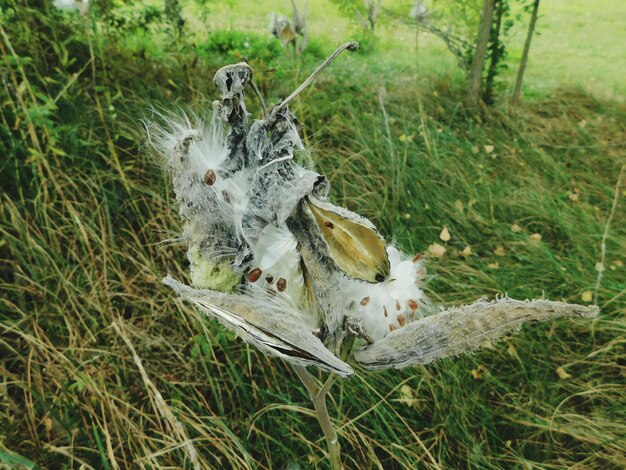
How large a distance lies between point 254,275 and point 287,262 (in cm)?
3

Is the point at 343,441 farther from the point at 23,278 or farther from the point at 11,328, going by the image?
the point at 23,278

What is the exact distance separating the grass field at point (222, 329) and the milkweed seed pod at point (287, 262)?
1.16 feet

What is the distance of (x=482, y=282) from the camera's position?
4.42ft

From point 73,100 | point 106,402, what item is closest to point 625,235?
point 106,402

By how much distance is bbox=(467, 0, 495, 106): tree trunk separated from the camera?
2230 mm

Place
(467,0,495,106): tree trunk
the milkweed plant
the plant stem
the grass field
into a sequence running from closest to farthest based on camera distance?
the milkweed plant
the plant stem
the grass field
(467,0,495,106): tree trunk

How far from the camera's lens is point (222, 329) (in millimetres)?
1062

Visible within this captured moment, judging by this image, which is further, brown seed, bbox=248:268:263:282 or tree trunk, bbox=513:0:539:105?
tree trunk, bbox=513:0:539:105

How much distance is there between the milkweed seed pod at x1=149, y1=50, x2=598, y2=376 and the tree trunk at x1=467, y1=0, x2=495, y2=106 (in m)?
2.12

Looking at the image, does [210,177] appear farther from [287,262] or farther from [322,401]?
[322,401]

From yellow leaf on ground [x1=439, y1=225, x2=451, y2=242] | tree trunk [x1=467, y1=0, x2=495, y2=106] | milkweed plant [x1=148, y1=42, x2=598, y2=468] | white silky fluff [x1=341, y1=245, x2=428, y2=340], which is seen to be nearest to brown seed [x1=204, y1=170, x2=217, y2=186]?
milkweed plant [x1=148, y1=42, x2=598, y2=468]

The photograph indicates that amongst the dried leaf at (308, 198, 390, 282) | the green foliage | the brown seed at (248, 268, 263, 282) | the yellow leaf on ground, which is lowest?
the yellow leaf on ground

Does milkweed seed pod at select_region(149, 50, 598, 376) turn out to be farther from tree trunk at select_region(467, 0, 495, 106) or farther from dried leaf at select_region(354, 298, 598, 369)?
tree trunk at select_region(467, 0, 495, 106)

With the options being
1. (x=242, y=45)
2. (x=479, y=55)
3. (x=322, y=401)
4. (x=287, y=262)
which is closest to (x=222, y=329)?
(x=322, y=401)
